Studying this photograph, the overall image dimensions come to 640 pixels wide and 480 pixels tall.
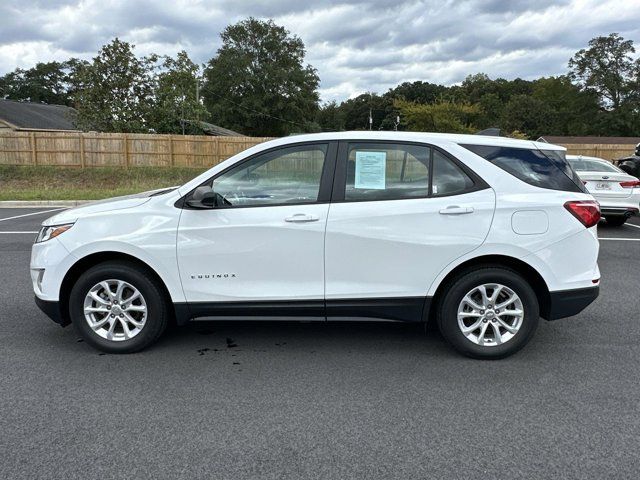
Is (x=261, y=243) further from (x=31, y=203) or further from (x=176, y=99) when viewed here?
(x=176, y=99)

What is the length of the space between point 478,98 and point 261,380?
87.3 metres

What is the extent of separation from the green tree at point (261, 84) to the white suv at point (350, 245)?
55.7 m

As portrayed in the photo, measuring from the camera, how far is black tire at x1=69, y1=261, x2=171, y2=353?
3.89 meters

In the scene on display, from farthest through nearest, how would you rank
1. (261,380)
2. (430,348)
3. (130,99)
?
(130,99)
(430,348)
(261,380)

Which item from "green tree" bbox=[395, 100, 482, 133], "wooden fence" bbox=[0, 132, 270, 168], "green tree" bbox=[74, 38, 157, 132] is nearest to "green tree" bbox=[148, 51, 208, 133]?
"green tree" bbox=[74, 38, 157, 132]

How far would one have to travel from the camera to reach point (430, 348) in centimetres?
418

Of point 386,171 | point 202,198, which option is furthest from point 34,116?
point 386,171

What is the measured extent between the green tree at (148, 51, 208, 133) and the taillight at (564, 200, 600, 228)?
31.3m

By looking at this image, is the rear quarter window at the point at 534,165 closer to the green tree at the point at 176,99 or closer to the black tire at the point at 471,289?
the black tire at the point at 471,289

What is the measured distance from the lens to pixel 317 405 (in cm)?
325

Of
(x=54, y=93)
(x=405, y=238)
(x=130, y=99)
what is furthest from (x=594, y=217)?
(x=54, y=93)

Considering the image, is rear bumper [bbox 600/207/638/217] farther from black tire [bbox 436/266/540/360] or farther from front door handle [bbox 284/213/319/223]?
front door handle [bbox 284/213/319/223]

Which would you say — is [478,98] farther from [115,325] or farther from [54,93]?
[115,325]

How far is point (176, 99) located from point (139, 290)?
3133 centimetres
